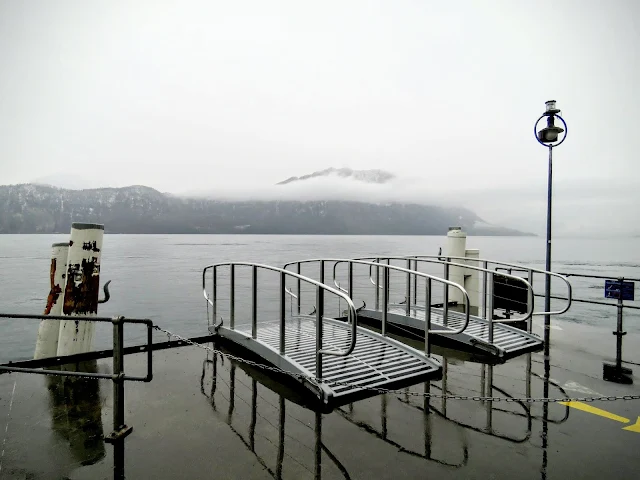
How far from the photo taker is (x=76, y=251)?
16.9 feet

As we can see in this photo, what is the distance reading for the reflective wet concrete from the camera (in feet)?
9.55

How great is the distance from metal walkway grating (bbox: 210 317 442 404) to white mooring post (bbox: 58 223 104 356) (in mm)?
1861

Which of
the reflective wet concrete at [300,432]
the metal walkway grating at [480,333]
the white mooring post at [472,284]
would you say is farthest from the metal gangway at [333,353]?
the white mooring post at [472,284]

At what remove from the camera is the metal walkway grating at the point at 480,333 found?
18.6ft

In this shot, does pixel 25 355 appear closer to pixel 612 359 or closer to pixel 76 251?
pixel 76 251

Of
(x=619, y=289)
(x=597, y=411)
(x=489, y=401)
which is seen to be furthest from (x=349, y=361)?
(x=619, y=289)

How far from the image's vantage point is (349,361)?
496 cm

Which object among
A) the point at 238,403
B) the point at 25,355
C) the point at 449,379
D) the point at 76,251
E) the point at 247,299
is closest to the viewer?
the point at 238,403

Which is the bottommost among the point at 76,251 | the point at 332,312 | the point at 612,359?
the point at 332,312

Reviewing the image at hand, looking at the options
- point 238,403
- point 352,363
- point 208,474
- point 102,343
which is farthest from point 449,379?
point 102,343

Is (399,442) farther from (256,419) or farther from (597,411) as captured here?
(597,411)

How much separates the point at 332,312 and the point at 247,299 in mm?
5473

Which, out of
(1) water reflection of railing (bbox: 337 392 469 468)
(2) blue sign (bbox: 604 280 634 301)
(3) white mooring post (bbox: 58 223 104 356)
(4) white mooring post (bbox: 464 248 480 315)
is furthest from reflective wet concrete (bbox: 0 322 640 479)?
(4) white mooring post (bbox: 464 248 480 315)

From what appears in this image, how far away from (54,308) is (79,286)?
0.74 metres
